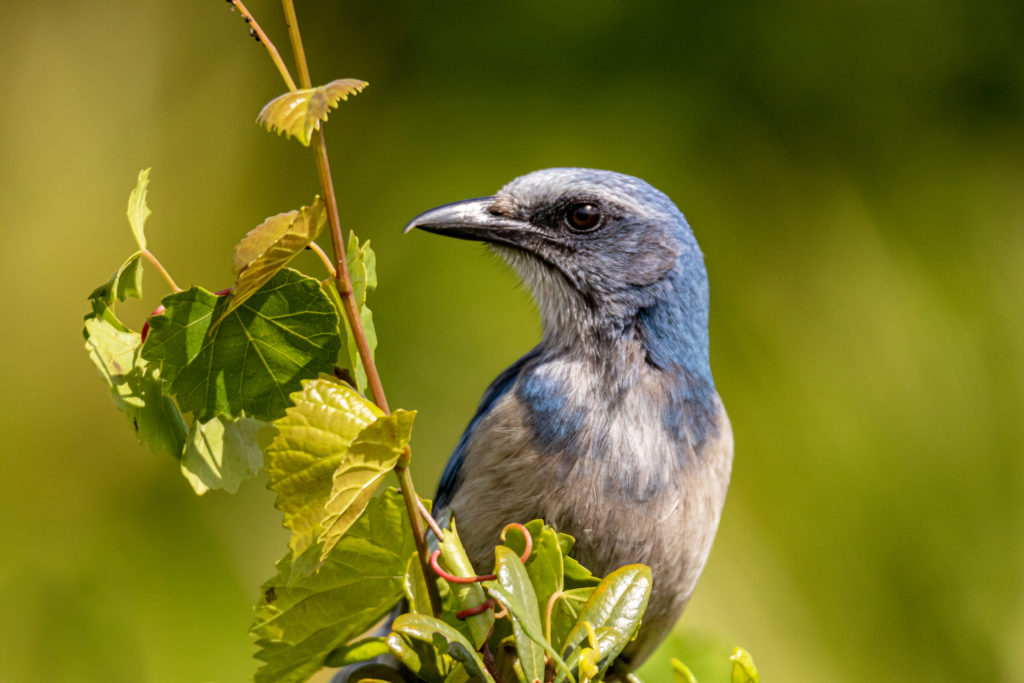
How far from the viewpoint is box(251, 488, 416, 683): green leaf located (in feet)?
5.80

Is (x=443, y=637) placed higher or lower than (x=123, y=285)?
lower

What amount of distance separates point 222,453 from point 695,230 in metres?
3.05

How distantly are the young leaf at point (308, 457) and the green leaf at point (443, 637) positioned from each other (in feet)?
0.64

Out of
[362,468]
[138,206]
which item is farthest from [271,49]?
[362,468]

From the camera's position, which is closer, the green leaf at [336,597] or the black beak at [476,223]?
the green leaf at [336,597]

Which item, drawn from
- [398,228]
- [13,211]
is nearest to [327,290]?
[398,228]

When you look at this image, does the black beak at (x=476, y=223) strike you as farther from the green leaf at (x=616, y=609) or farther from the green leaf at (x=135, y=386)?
the green leaf at (x=616, y=609)

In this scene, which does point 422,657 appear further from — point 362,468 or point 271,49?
point 271,49

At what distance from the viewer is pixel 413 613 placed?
A: 63.0 inches

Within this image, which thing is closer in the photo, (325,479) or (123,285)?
(325,479)

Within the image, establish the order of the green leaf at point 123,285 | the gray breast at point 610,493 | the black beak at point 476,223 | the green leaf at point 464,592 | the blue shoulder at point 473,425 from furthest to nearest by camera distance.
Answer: the blue shoulder at point 473,425, the black beak at point 476,223, the gray breast at point 610,493, the green leaf at point 123,285, the green leaf at point 464,592

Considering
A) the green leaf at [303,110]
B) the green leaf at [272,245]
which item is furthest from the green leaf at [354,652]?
the green leaf at [303,110]

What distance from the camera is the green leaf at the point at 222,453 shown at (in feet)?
6.03

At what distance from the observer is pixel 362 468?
1.49m
